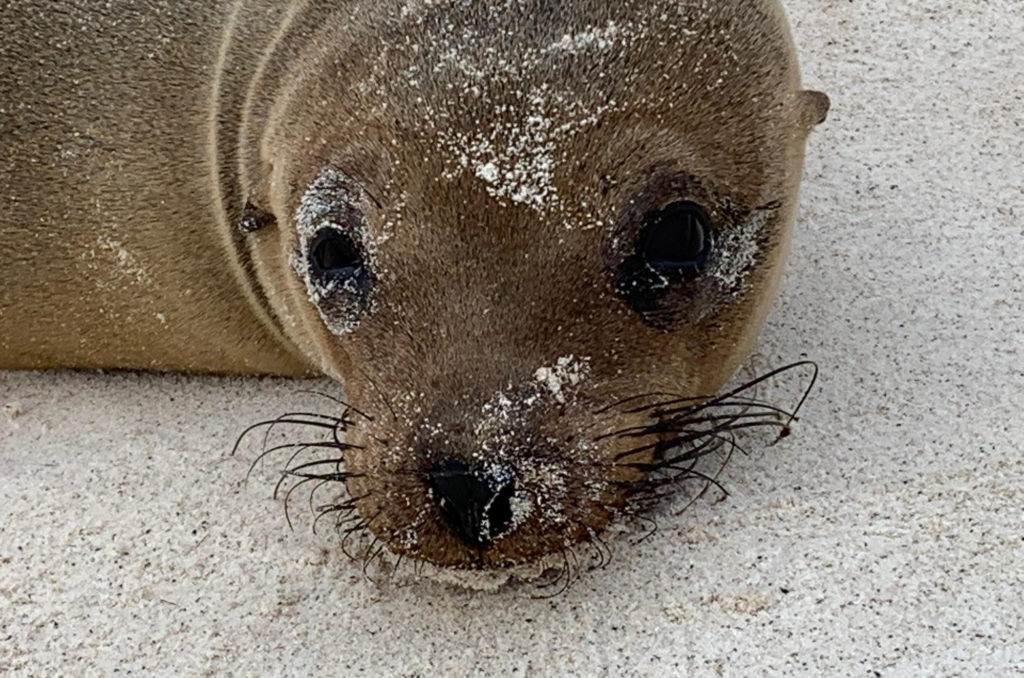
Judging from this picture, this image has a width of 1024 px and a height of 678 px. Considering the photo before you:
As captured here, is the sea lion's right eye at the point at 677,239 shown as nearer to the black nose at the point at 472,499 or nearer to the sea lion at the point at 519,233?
the sea lion at the point at 519,233

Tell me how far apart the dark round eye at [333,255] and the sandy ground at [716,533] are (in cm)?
58

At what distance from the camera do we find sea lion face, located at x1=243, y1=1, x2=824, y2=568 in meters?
2.44

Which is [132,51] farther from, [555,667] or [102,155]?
[555,667]

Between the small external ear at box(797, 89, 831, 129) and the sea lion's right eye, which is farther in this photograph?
the small external ear at box(797, 89, 831, 129)

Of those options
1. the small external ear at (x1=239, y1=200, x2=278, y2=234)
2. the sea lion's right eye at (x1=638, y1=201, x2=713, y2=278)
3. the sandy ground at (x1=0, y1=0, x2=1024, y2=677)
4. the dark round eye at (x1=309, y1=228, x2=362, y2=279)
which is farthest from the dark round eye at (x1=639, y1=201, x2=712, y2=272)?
the small external ear at (x1=239, y1=200, x2=278, y2=234)

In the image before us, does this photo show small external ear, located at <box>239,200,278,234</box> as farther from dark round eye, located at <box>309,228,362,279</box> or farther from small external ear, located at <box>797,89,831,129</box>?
small external ear, located at <box>797,89,831,129</box>

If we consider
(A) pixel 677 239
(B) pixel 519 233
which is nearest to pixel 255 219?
(B) pixel 519 233

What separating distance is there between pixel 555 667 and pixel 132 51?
2.09 m

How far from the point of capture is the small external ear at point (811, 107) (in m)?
3.06

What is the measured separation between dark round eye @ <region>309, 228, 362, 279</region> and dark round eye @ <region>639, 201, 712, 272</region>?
593mm

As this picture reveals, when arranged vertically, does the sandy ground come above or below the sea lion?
below

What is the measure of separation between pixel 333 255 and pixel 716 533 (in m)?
0.99

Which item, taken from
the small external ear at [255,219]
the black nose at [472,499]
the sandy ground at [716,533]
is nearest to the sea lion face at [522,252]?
the black nose at [472,499]

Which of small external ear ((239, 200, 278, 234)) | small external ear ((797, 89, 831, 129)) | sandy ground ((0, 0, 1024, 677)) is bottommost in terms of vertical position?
sandy ground ((0, 0, 1024, 677))
